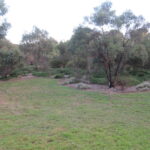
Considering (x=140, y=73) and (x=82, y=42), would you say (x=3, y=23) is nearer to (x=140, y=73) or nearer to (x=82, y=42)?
(x=82, y=42)

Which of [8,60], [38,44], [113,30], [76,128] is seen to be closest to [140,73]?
[113,30]

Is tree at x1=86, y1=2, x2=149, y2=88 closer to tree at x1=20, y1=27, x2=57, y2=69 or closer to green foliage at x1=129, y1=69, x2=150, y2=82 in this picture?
green foliage at x1=129, y1=69, x2=150, y2=82

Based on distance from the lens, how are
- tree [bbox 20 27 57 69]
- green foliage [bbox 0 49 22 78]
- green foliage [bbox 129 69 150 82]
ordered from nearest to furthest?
green foliage [bbox 129 69 150 82], green foliage [bbox 0 49 22 78], tree [bbox 20 27 57 69]

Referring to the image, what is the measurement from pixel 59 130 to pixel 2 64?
45.8 ft

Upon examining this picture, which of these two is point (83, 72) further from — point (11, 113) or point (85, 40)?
point (11, 113)

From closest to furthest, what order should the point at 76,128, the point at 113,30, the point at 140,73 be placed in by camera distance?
the point at 76,128
the point at 113,30
the point at 140,73

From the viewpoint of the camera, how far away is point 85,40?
11.1 meters

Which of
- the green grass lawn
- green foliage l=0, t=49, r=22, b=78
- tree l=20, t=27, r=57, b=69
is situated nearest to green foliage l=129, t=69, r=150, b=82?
tree l=20, t=27, r=57, b=69

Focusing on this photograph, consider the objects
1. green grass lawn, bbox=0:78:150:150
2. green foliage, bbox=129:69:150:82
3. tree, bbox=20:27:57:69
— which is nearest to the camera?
green grass lawn, bbox=0:78:150:150

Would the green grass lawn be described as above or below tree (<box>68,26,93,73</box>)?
below

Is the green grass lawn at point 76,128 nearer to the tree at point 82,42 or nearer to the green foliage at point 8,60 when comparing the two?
the tree at point 82,42

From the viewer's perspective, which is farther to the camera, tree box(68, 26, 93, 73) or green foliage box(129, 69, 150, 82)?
green foliage box(129, 69, 150, 82)

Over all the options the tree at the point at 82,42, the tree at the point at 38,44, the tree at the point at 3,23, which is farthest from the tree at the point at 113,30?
the tree at the point at 38,44

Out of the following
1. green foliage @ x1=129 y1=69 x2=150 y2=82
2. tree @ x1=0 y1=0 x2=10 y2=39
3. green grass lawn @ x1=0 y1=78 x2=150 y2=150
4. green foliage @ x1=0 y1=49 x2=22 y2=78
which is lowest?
green grass lawn @ x1=0 y1=78 x2=150 y2=150
